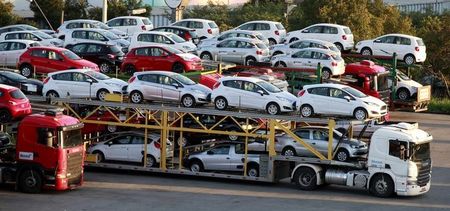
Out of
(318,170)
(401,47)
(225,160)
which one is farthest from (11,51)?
(318,170)

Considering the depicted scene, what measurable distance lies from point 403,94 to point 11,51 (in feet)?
57.4

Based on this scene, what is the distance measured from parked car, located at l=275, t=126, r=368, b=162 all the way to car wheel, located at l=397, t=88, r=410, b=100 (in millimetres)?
14488

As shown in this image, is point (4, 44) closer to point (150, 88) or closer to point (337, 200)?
point (150, 88)

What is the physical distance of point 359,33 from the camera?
190 feet

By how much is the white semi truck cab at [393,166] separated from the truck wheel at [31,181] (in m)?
8.17

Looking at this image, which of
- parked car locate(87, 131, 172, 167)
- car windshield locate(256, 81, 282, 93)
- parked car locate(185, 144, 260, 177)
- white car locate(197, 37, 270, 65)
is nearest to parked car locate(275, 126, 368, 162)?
parked car locate(185, 144, 260, 177)

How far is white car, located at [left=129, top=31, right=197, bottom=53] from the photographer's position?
151ft

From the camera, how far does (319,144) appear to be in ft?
108

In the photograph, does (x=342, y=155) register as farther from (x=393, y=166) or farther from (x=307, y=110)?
(x=307, y=110)

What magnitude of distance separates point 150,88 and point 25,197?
7650 millimetres

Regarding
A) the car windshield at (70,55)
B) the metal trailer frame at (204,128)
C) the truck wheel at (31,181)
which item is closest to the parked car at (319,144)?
the metal trailer frame at (204,128)

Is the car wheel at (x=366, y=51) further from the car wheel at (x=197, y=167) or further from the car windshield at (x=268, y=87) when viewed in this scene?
the car wheel at (x=197, y=167)

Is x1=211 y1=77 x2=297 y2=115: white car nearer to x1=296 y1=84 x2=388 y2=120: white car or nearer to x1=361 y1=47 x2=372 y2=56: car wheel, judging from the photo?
x1=296 y1=84 x2=388 y2=120: white car

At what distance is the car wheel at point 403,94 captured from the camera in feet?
154
